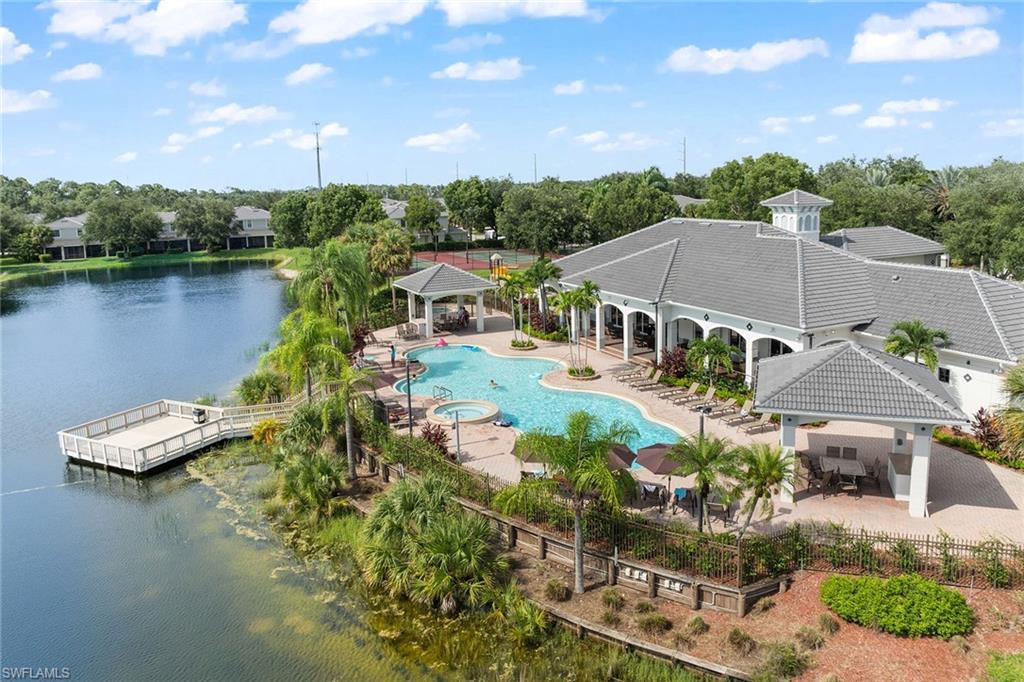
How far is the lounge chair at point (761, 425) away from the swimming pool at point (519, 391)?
97.6 inches

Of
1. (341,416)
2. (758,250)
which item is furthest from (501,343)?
(341,416)

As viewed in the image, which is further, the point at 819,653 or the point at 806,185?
the point at 806,185

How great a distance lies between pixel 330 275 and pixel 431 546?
21.0 m

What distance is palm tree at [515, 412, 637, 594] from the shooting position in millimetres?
15797

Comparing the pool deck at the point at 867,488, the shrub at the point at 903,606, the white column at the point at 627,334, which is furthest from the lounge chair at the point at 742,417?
the shrub at the point at 903,606

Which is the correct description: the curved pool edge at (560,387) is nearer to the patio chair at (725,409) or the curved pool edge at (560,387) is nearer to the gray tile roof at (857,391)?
the patio chair at (725,409)

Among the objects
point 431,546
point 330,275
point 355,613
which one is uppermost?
Result: point 330,275

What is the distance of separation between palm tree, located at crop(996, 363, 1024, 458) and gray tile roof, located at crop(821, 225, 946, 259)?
2278 cm

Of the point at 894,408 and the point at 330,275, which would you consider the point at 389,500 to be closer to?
the point at 894,408

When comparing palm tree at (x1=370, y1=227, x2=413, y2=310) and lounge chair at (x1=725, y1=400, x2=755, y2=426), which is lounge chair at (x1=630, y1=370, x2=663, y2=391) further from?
palm tree at (x1=370, y1=227, x2=413, y2=310)

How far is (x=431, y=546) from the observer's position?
17172 millimetres

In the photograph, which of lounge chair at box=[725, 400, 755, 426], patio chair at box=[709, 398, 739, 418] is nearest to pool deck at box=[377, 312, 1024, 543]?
lounge chair at box=[725, 400, 755, 426]

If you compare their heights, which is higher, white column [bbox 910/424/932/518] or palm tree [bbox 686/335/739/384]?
palm tree [bbox 686/335/739/384]

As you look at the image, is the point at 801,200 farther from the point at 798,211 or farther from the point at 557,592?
the point at 557,592
